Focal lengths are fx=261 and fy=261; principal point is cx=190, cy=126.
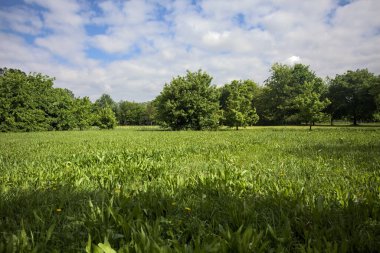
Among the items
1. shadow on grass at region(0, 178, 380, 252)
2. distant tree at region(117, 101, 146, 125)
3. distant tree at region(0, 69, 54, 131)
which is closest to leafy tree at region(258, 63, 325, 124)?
distant tree at region(0, 69, 54, 131)

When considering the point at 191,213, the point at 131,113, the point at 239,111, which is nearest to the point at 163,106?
the point at 239,111

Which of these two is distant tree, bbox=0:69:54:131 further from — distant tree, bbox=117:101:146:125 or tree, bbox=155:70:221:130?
distant tree, bbox=117:101:146:125

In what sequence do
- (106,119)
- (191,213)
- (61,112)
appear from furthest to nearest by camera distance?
1. (106,119)
2. (61,112)
3. (191,213)

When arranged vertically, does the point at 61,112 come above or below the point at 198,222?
above

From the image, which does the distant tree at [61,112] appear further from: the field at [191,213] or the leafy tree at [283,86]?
the leafy tree at [283,86]

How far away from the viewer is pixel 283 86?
70.2 m

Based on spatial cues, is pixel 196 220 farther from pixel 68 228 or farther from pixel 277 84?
pixel 277 84

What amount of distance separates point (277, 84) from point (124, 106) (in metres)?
78.1

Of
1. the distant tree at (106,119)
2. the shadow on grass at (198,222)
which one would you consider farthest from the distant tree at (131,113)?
the shadow on grass at (198,222)

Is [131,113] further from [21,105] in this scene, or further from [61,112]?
[21,105]

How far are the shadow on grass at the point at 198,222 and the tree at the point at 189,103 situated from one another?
36.1 meters

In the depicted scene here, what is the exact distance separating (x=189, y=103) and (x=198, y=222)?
37490mm

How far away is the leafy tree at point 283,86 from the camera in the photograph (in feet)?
224

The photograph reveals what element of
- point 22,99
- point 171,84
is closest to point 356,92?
point 171,84
